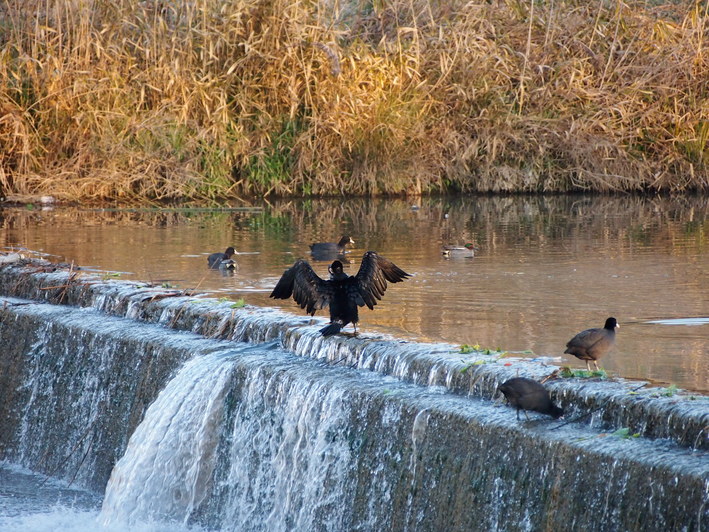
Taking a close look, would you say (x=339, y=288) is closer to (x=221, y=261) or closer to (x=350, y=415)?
(x=350, y=415)

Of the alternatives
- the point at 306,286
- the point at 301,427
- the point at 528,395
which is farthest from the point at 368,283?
the point at 528,395

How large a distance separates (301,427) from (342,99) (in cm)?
1093

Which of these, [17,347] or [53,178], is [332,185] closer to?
[53,178]

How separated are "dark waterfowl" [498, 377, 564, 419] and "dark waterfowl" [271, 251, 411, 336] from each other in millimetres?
1502

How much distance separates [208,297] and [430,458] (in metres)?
2.89

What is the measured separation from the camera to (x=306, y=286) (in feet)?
19.5

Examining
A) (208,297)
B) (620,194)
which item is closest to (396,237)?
(208,297)

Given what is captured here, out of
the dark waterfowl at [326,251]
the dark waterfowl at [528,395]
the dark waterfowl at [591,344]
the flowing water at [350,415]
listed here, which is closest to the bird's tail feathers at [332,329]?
the flowing water at [350,415]

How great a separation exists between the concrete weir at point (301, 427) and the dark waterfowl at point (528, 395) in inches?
2.9

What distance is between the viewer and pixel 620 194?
54.7ft

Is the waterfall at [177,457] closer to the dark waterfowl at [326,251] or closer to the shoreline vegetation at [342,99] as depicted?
the dark waterfowl at [326,251]

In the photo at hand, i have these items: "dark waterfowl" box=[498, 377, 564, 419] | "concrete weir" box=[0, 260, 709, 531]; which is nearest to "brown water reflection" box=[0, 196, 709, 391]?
"concrete weir" box=[0, 260, 709, 531]

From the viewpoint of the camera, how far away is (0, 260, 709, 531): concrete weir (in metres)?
4.15

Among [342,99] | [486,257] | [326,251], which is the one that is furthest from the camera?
[342,99]
